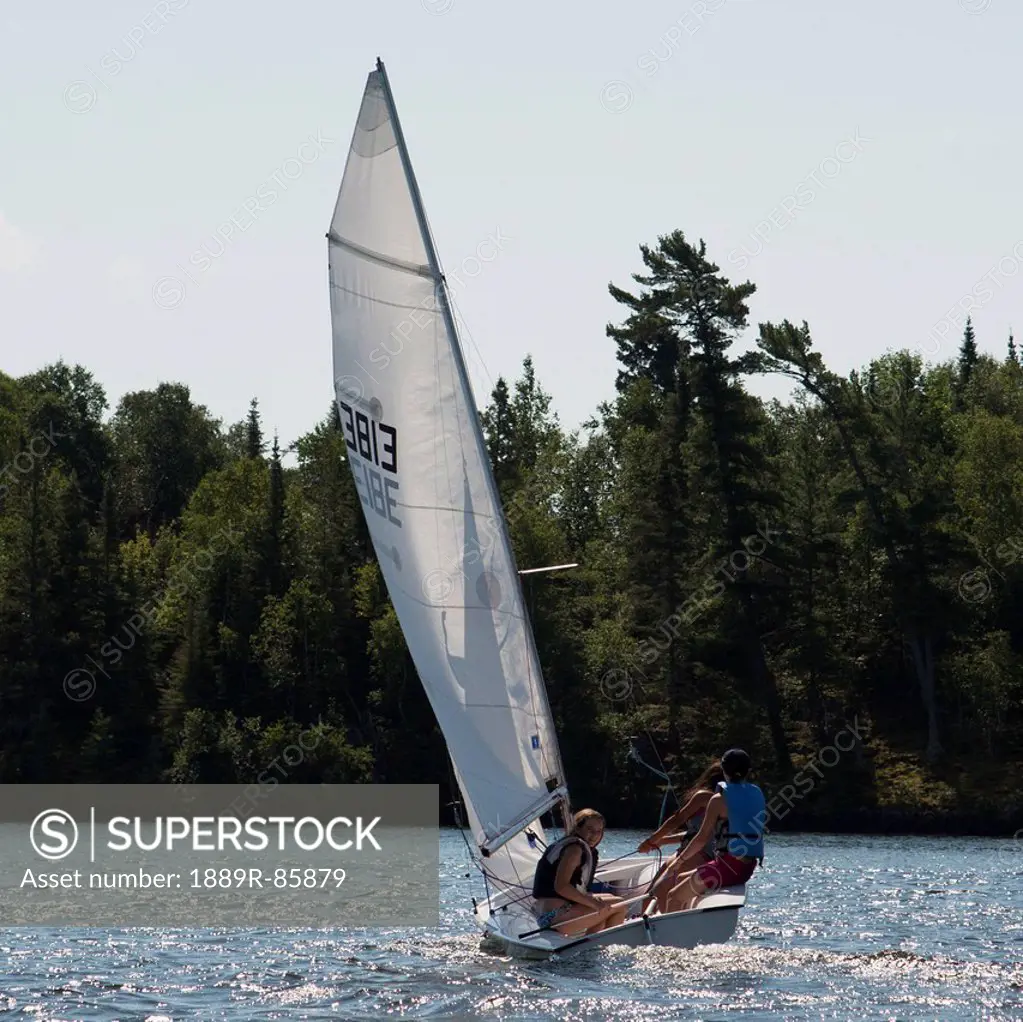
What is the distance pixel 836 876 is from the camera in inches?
1335

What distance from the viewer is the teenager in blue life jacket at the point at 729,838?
19.5 m

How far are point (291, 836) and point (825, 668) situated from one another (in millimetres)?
19646

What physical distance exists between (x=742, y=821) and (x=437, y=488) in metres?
5.00

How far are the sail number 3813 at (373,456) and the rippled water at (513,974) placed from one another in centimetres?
515

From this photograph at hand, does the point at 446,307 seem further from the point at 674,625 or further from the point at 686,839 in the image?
the point at 674,625

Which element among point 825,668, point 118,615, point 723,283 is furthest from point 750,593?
point 118,615

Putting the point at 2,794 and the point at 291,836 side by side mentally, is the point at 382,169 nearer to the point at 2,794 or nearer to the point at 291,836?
the point at 291,836

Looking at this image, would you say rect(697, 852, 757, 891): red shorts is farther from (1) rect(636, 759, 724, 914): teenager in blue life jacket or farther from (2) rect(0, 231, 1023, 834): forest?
(2) rect(0, 231, 1023, 834): forest

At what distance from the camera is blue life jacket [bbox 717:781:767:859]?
19500 millimetres

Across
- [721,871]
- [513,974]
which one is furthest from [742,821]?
[513,974]

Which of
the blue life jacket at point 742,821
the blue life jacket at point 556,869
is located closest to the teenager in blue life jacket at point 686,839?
the blue life jacket at point 742,821

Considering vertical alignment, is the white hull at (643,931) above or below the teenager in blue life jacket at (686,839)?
below

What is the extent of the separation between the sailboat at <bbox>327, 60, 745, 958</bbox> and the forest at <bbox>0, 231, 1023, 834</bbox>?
35100 millimetres

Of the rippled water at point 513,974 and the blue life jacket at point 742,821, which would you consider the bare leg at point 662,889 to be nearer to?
the blue life jacket at point 742,821
